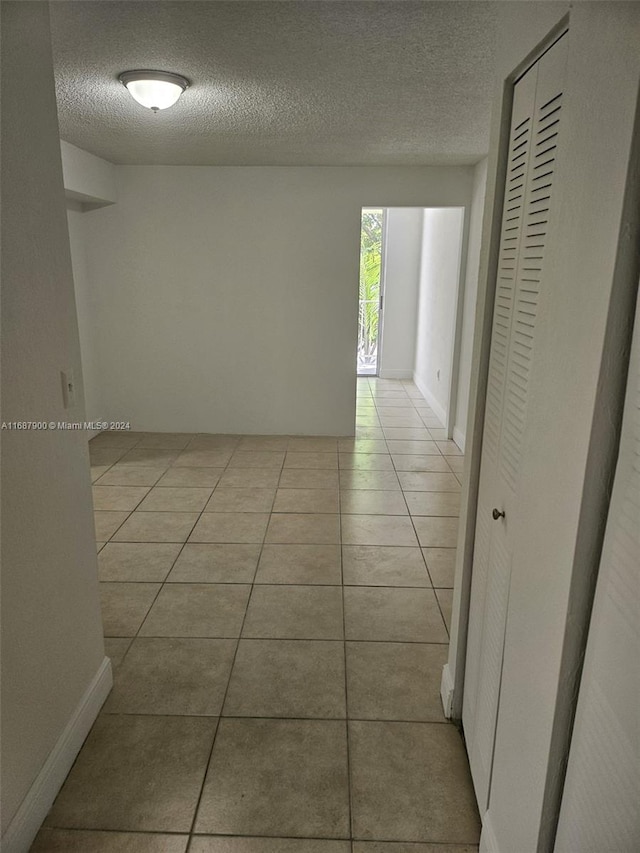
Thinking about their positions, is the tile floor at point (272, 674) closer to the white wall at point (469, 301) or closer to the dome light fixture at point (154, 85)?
the white wall at point (469, 301)

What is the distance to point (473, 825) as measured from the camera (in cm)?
157

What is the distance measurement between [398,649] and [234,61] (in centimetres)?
251

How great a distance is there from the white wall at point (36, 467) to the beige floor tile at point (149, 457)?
8.72ft

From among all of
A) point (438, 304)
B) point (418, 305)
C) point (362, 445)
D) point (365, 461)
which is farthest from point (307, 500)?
point (418, 305)

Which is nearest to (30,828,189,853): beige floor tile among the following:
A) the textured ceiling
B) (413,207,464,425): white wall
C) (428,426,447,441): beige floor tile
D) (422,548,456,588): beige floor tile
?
(422,548,456,588): beige floor tile

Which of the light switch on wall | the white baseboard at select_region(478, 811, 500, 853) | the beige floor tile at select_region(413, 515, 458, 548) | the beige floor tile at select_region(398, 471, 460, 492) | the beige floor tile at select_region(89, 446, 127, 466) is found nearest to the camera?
the white baseboard at select_region(478, 811, 500, 853)

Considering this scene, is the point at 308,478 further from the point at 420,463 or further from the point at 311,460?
the point at 420,463

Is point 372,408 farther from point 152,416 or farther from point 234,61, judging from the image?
point 234,61

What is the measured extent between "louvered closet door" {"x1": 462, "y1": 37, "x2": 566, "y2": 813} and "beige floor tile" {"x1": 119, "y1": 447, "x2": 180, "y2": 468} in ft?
10.5

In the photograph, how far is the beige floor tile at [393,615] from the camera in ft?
7.73

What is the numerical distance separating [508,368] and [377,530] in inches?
80.2

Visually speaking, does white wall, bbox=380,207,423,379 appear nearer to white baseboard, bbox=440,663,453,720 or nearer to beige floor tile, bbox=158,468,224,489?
beige floor tile, bbox=158,468,224,489

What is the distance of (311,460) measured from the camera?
4547 mm

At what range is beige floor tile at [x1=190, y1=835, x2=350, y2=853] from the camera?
1.48 meters
